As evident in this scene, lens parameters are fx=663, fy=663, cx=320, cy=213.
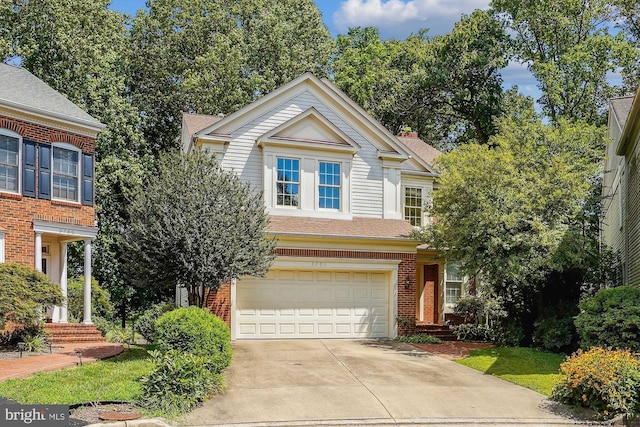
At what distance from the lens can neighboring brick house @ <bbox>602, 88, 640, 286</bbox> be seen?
17.1m

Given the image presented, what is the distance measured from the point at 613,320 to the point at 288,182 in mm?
11020

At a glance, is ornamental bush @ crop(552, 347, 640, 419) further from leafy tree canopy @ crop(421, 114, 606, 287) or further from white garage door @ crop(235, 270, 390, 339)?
white garage door @ crop(235, 270, 390, 339)

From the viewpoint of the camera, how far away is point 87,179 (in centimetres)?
2167

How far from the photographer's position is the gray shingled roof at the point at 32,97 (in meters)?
19.7

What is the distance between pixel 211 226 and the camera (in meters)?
15.2

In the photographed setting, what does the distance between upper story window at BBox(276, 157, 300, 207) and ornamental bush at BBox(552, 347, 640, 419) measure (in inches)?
441

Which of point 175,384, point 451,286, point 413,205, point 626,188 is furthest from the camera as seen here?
point 451,286

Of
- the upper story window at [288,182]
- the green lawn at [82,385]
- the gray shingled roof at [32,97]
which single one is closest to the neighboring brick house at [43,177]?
the gray shingled roof at [32,97]

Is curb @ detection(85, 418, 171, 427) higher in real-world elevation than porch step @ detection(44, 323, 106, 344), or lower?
higher

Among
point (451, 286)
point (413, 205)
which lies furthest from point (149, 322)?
point (451, 286)

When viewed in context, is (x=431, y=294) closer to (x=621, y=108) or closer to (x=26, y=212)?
(x=621, y=108)

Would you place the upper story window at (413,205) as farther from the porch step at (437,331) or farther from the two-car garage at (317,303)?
the porch step at (437,331)

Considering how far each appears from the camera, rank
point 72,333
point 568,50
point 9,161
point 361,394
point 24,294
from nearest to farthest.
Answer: point 361,394, point 24,294, point 9,161, point 72,333, point 568,50

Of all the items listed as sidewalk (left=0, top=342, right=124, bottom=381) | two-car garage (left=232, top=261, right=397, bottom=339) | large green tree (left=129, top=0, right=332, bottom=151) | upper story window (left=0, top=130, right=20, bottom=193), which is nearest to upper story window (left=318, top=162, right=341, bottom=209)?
two-car garage (left=232, top=261, right=397, bottom=339)
